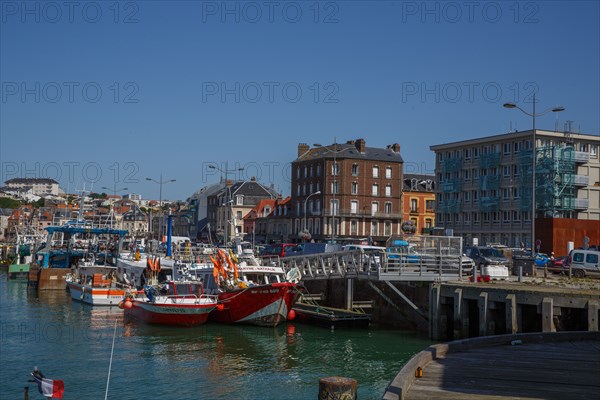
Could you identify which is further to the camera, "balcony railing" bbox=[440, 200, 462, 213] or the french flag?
"balcony railing" bbox=[440, 200, 462, 213]

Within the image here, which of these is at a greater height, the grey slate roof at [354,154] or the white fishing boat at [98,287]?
the grey slate roof at [354,154]

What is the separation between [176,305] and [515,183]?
179ft

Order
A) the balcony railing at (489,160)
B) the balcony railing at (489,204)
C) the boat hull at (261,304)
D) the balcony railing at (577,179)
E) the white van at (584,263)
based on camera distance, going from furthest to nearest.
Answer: the balcony railing at (489,204)
the balcony railing at (489,160)
the balcony railing at (577,179)
the white van at (584,263)
the boat hull at (261,304)

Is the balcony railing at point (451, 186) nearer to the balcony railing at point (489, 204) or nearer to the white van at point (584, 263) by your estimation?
the balcony railing at point (489, 204)

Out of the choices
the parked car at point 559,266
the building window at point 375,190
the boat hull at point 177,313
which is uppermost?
the building window at point 375,190

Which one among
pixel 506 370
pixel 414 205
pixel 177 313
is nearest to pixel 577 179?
pixel 414 205

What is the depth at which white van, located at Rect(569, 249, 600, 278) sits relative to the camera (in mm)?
37562

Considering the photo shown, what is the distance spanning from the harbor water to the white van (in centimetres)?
1204

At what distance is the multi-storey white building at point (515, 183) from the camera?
7531 cm

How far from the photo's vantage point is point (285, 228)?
100250 mm

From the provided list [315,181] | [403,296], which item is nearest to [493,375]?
[403,296]

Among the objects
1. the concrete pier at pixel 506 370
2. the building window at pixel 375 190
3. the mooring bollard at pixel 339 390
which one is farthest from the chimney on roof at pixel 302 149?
the mooring bollard at pixel 339 390

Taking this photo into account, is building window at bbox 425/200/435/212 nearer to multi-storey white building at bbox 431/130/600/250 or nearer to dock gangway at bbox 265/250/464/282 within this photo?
multi-storey white building at bbox 431/130/600/250

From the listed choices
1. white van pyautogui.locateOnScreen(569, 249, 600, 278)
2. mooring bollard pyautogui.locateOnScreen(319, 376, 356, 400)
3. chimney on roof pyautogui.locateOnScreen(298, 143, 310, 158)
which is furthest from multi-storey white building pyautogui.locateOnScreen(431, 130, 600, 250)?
mooring bollard pyautogui.locateOnScreen(319, 376, 356, 400)
